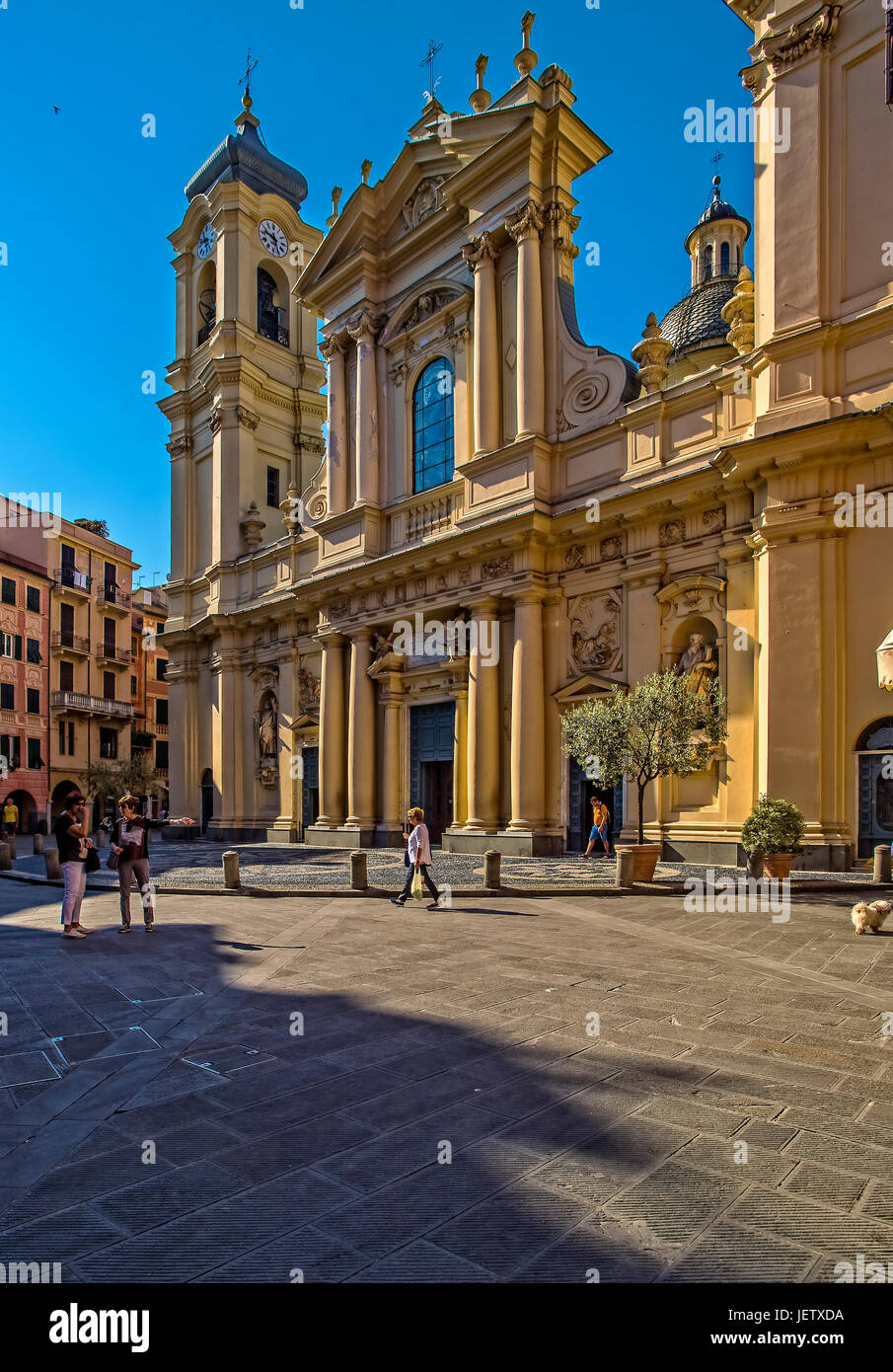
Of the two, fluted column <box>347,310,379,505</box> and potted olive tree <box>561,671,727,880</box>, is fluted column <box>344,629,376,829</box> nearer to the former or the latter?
fluted column <box>347,310,379,505</box>

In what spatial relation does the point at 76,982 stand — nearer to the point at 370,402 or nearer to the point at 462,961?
the point at 462,961

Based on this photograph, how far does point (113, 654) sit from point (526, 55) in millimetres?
34502

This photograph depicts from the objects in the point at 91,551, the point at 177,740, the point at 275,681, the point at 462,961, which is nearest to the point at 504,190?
the point at 275,681

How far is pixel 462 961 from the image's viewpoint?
24.8ft

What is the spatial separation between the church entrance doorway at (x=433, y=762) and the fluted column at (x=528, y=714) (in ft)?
10.5

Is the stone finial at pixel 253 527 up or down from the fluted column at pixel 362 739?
up

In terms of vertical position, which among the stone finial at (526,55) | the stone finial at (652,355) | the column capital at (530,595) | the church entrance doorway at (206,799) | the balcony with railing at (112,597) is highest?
the stone finial at (526,55)

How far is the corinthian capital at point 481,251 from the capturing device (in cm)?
2100

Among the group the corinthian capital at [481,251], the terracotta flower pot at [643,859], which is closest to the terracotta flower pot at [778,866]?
the terracotta flower pot at [643,859]

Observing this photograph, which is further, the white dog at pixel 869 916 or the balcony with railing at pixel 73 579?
the balcony with railing at pixel 73 579

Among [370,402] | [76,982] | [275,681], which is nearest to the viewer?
[76,982]

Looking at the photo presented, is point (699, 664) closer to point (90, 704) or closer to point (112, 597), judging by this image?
point (90, 704)

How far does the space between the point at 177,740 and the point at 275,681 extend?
648cm

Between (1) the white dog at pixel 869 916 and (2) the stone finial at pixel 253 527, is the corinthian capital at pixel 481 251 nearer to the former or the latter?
(2) the stone finial at pixel 253 527
